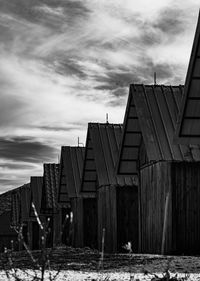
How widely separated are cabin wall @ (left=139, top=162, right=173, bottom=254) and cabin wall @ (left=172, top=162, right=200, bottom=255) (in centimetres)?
22

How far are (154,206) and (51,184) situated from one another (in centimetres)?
2422

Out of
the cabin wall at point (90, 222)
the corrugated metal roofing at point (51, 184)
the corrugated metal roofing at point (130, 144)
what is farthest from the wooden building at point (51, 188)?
the corrugated metal roofing at point (130, 144)

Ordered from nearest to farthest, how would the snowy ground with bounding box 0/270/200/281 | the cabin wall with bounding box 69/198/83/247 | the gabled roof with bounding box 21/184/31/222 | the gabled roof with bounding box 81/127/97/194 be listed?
1. the snowy ground with bounding box 0/270/200/281
2. the gabled roof with bounding box 81/127/97/194
3. the cabin wall with bounding box 69/198/83/247
4. the gabled roof with bounding box 21/184/31/222

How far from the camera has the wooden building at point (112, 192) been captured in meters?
27.1

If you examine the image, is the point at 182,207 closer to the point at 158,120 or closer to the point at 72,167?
the point at 158,120

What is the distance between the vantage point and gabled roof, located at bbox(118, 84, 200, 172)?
2022 centimetres

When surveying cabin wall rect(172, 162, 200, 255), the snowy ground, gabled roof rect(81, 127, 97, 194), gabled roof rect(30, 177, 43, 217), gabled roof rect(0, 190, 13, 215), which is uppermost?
gabled roof rect(0, 190, 13, 215)

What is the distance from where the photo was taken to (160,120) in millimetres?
21453

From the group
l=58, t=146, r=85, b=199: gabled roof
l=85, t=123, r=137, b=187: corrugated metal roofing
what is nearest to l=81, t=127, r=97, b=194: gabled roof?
l=85, t=123, r=137, b=187: corrugated metal roofing

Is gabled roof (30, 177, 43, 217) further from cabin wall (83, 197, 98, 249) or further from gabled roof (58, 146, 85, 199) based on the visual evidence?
cabin wall (83, 197, 98, 249)

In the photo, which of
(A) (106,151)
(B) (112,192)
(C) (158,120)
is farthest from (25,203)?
(C) (158,120)

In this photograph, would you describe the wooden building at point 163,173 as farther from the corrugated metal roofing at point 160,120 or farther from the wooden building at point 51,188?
the wooden building at point 51,188

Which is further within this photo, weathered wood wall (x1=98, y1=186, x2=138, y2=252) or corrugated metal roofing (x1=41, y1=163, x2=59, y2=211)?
corrugated metal roofing (x1=41, y1=163, x2=59, y2=211)

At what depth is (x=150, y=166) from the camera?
2238 centimetres
